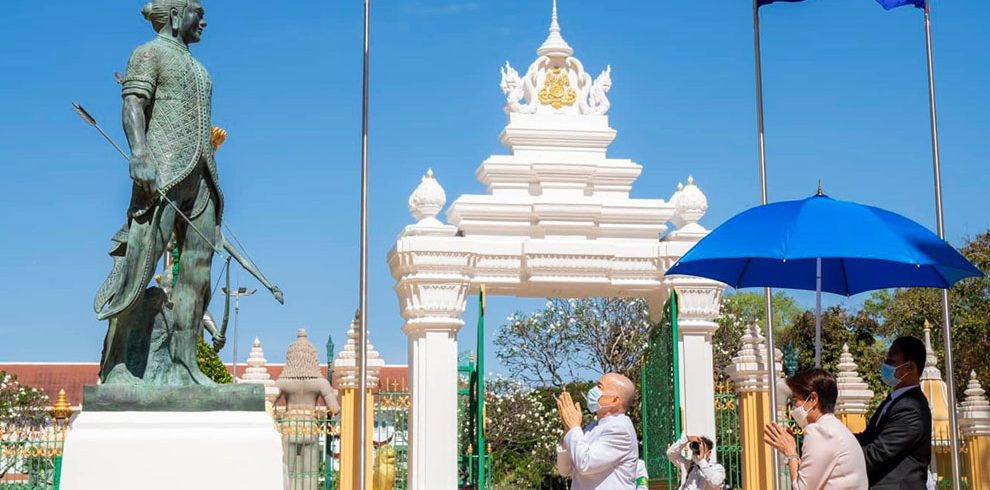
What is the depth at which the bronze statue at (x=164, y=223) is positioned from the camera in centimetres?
635

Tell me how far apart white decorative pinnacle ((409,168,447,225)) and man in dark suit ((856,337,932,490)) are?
6.53 m

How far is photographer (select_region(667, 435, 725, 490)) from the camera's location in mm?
7797

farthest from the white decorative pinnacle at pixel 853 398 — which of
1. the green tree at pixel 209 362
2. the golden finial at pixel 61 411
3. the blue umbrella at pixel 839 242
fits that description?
the golden finial at pixel 61 411

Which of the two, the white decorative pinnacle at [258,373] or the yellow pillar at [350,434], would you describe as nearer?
the yellow pillar at [350,434]

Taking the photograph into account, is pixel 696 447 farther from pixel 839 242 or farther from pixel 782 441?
pixel 782 441

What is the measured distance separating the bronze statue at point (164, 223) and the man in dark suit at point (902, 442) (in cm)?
314

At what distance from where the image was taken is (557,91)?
1278cm

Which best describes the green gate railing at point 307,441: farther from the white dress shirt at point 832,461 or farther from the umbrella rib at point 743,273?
the white dress shirt at point 832,461

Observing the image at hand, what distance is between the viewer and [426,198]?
451 inches

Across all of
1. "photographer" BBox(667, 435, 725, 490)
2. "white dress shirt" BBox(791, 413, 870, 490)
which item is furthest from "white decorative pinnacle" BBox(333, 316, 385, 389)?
"white dress shirt" BBox(791, 413, 870, 490)

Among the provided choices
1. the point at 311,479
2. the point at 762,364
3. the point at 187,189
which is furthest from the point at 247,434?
the point at 762,364

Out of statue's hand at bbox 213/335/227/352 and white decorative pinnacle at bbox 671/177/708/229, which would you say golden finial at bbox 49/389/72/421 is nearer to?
statue's hand at bbox 213/335/227/352

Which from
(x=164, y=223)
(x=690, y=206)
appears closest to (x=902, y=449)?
(x=164, y=223)

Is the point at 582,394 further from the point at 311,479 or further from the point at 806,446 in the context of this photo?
the point at 806,446
